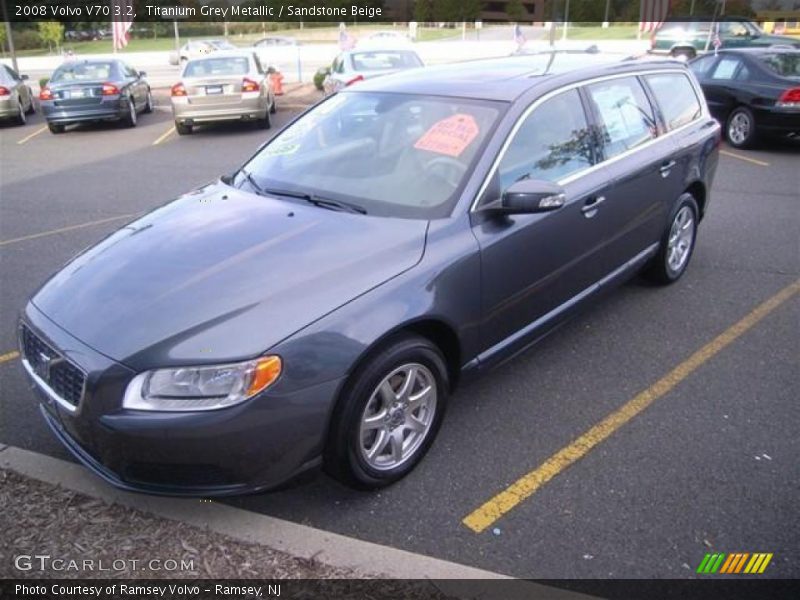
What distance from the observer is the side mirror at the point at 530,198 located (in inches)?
127

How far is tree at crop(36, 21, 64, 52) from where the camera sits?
170 ft

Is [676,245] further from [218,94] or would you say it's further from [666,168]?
[218,94]

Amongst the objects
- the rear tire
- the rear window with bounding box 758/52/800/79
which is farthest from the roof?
the rear tire

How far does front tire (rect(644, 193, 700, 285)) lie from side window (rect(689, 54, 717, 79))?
7.50m

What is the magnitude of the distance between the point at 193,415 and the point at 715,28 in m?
25.9

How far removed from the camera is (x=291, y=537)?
274 centimetres

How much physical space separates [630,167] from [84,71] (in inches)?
555

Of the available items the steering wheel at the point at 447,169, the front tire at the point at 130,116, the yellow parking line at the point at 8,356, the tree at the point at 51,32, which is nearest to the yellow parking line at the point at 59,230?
the yellow parking line at the point at 8,356

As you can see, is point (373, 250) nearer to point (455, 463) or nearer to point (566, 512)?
point (455, 463)

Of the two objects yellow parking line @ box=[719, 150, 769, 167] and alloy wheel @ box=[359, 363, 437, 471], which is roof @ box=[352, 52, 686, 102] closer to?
alloy wheel @ box=[359, 363, 437, 471]

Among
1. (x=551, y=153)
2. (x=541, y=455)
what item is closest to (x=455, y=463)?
(x=541, y=455)

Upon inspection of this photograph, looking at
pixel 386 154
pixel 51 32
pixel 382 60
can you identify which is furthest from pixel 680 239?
pixel 51 32

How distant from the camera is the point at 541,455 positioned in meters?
3.34

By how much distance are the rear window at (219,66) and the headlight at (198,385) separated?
12038 mm
